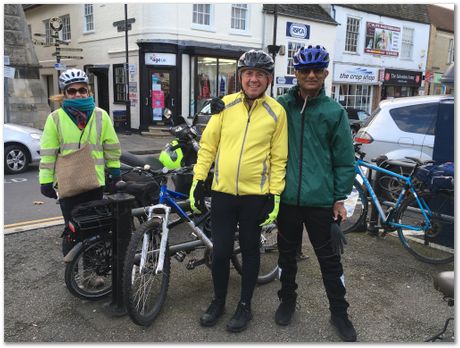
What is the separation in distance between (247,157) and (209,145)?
1.05 ft

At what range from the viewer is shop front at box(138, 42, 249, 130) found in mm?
17000

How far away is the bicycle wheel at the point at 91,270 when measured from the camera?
3289 millimetres

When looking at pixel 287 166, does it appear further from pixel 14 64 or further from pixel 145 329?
pixel 14 64

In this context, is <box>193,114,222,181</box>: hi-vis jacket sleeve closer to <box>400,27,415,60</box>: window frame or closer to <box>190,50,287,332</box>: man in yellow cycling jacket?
<box>190,50,287,332</box>: man in yellow cycling jacket

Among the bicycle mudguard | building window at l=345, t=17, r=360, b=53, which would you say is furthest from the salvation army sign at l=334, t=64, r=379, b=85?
the bicycle mudguard

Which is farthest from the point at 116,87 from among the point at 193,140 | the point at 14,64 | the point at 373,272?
the point at 373,272

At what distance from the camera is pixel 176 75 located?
56.8 feet

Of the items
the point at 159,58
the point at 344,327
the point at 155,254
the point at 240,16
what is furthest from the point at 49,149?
the point at 240,16

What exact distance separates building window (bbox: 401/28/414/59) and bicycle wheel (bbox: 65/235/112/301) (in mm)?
26549

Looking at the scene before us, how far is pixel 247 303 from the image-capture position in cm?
310

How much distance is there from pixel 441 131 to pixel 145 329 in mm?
3559

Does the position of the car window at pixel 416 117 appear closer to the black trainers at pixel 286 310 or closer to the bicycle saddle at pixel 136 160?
the bicycle saddle at pixel 136 160

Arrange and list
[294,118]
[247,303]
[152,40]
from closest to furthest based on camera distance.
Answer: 1. [294,118]
2. [247,303]
3. [152,40]

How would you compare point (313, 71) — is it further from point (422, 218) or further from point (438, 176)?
point (422, 218)
